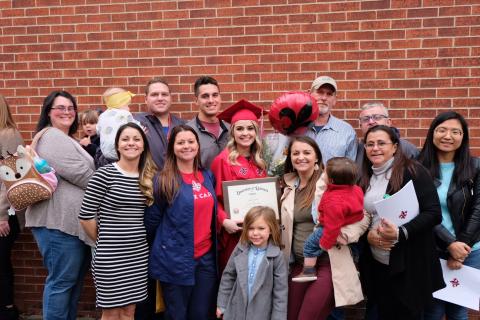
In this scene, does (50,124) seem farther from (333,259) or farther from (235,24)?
(333,259)

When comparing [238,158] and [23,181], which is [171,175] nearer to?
[238,158]

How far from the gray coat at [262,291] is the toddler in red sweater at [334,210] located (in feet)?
0.47

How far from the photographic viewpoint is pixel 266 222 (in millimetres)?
3268

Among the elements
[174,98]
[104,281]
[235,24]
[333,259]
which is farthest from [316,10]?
[104,281]

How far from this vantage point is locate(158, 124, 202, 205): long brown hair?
3328 mm

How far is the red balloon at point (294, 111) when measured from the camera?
11.8ft

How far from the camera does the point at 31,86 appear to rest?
4.91 m

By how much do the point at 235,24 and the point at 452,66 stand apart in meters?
2.13

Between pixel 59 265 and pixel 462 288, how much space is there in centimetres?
322

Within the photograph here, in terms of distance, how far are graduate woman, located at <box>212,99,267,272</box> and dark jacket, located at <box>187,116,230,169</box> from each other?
280 mm

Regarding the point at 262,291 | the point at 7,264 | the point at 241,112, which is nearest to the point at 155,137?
the point at 241,112

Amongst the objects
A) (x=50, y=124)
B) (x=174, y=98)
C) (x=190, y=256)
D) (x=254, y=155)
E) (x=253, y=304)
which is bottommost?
(x=253, y=304)

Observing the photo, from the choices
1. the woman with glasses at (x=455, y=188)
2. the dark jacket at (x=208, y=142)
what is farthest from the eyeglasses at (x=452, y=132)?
the dark jacket at (x=208, y=142)

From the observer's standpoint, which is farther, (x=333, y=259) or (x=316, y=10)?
(x=316, y=10)
